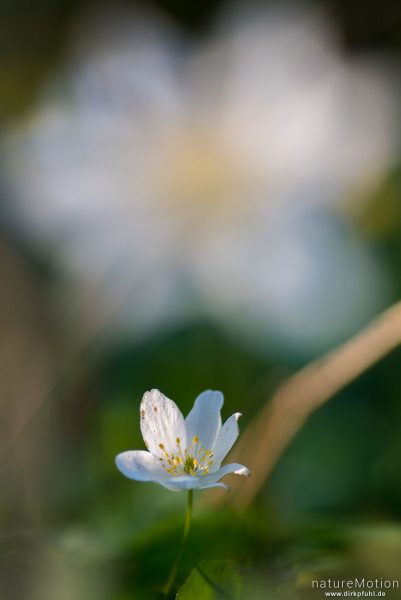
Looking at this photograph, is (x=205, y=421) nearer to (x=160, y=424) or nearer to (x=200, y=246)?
(x=160, y=424)

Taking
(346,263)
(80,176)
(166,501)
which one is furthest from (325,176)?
(166,501)

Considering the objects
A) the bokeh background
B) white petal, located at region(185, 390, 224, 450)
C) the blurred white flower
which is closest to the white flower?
white petal, located at region(185, 390, 224, 450)

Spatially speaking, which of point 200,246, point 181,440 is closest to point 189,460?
point 181,440

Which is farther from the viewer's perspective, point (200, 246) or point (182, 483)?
point (200, 246)

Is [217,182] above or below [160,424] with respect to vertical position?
above

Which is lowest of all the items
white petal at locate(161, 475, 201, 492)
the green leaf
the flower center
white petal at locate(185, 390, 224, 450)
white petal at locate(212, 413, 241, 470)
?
the green leaf

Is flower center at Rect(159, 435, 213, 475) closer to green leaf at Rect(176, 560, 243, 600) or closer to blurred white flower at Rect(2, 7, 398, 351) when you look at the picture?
green leaf at Rect(176, 560, 243, 600)

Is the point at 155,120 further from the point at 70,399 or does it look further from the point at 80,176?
the point at 70,399

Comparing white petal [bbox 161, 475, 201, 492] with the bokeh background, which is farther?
the bokeh background
